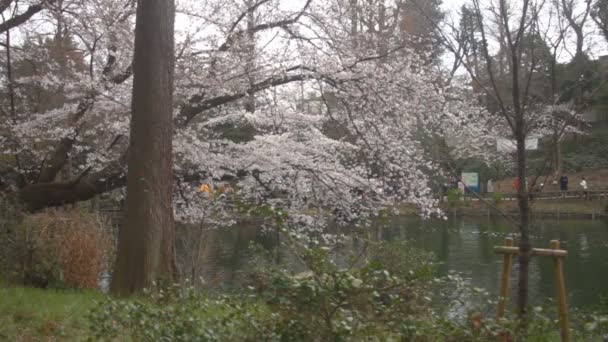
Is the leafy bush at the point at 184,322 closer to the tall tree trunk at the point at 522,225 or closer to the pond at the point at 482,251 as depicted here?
the tall tree trunk at the point at 522,225

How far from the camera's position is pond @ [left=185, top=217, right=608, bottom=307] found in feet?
52.4

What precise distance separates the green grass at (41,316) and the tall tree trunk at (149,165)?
627 millimetres

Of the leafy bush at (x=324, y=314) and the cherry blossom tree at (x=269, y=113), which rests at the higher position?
the cherry blossom tree at (x=269, y=113)

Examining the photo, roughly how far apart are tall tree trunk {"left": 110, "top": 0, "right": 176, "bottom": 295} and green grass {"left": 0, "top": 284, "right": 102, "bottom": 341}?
63cm

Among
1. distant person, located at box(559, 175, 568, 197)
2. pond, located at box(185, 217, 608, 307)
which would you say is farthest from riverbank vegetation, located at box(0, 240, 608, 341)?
distant person, located at box(559, 175, 568, 197)

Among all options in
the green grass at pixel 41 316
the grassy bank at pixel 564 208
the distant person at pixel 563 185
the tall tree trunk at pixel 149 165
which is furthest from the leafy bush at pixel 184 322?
the distant person at pixel 563 185

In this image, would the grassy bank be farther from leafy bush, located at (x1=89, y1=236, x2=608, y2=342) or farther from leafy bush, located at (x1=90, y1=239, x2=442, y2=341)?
leafy bush, located at (x1=90, y1=239, x2=442, y2=341)

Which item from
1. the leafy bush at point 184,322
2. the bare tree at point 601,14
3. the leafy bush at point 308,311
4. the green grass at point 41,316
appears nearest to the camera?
the leafy bush at point 308,311

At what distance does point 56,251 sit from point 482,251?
55.3ft

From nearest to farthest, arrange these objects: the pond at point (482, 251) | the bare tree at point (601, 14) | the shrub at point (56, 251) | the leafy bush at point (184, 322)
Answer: the leafy bush at point (184, 322)
the bare tree at point (601, 14)
the shrub at point (56, 251)
the pond at point (482, 251)

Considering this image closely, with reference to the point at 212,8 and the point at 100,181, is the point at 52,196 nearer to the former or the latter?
the point at 100,181

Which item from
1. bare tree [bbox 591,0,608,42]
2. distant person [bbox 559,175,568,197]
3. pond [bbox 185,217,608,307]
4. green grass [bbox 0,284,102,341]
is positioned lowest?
pond [bbox 185,217,608,307]

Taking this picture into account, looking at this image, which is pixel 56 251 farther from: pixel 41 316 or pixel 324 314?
pixel 324 314

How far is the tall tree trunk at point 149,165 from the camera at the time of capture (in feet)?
22.2
